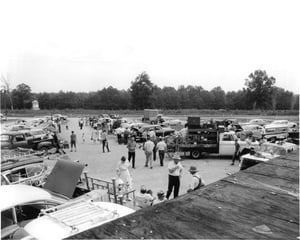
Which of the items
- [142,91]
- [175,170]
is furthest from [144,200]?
[142,91]

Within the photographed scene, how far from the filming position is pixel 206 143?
14133mm

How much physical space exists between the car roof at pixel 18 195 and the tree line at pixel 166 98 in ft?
242

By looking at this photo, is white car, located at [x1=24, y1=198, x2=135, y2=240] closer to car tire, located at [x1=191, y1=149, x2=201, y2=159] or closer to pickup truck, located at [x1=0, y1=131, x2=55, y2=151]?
car tire, located at [x1=191, y1=149, x2=201, y2=159]

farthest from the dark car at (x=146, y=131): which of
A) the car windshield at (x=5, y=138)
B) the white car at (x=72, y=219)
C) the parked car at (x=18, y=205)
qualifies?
the white car at (x=72, y=219)

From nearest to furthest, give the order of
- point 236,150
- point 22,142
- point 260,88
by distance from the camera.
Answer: point 236,150
point 22,142
point 260,88

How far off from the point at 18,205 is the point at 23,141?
1243cm

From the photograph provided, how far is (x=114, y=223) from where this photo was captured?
1351mm

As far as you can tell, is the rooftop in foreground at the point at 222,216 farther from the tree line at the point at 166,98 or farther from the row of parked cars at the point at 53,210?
the tree line at the point at 166,98

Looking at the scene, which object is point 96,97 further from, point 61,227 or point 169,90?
point 61,227

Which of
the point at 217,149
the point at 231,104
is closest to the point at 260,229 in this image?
the point at 217,149

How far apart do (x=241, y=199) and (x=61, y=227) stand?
3.28 metres

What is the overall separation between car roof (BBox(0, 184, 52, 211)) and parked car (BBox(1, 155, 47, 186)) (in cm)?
220

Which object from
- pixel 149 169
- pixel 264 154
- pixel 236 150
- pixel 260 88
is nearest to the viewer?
pixel 264 154

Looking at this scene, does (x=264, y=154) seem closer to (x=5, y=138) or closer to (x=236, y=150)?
(x=236, y=150)
